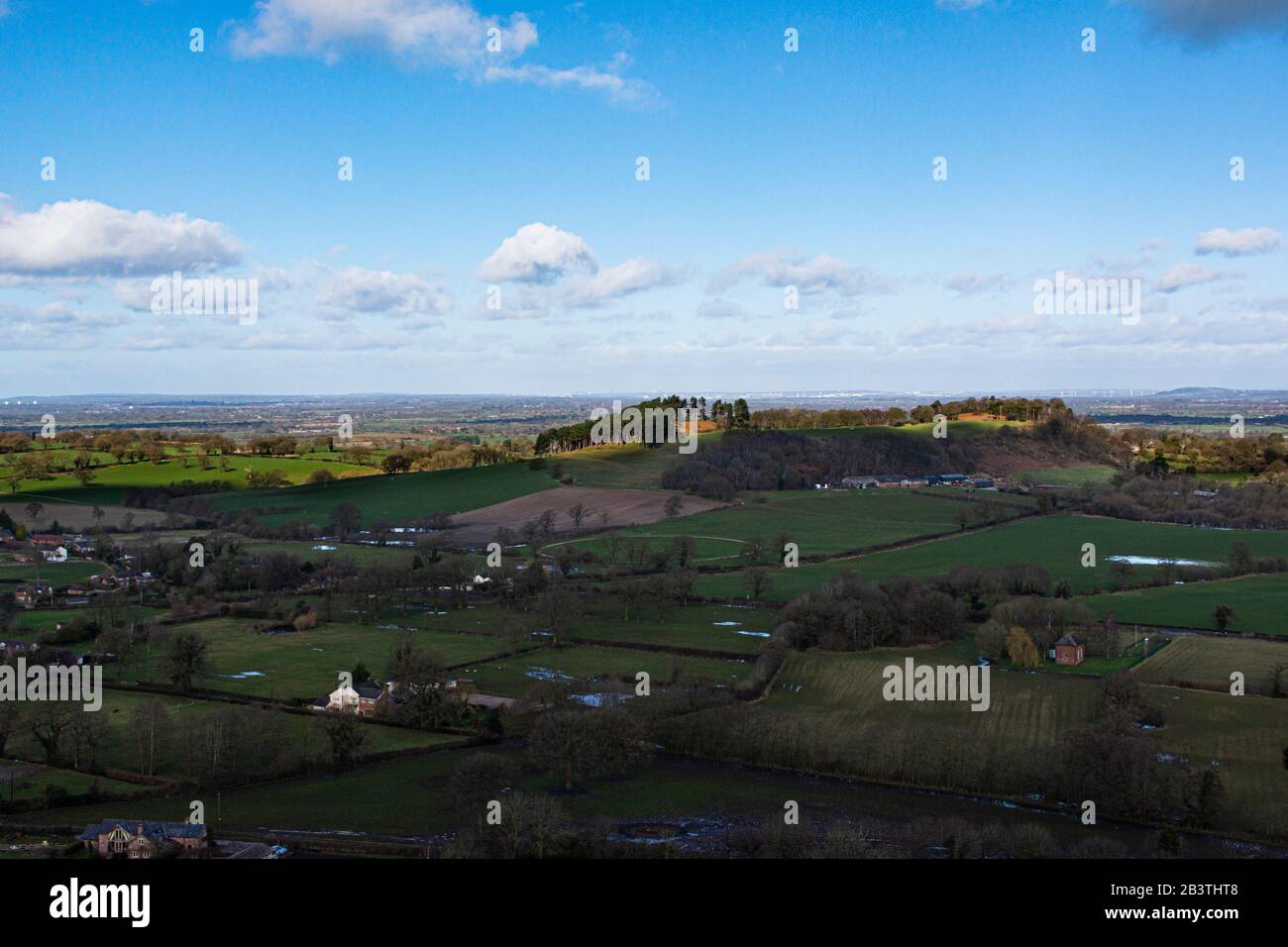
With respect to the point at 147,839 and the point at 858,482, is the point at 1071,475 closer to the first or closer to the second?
the point at 858,482

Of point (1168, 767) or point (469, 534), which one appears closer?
point (1168, 767)

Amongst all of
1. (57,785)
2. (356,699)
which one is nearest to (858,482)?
(356,699)

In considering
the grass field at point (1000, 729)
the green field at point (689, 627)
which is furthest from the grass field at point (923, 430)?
the grass field at point (1000, 729)

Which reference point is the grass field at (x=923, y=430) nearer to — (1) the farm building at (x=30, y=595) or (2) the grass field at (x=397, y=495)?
(2) the grass field at (x=397, y=495)
